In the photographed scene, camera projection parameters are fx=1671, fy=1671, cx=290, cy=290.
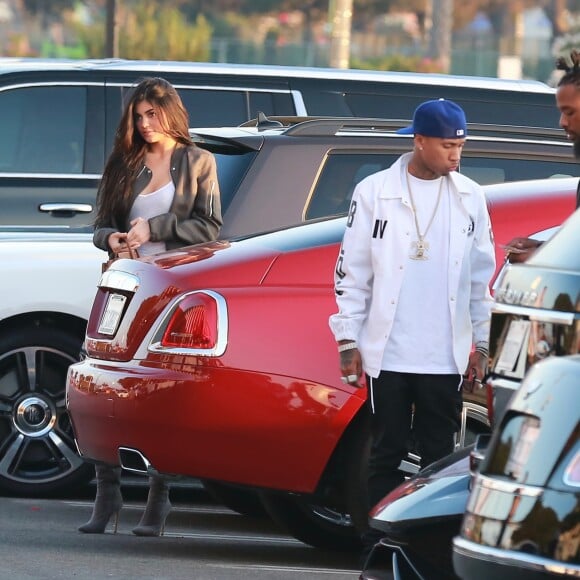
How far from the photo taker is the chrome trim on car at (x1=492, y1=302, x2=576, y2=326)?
139 inches

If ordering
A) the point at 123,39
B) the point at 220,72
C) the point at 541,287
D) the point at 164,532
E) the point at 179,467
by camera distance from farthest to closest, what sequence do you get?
the point at 123,39
the point at 220,72
the point at 164,532
the point at 179,467
the point at 541,287

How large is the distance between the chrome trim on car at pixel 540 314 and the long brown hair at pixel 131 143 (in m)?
3.68

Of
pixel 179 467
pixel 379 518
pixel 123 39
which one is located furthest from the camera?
pixel 123 39

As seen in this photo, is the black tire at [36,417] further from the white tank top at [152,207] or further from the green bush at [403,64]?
the green bush at [403,64]

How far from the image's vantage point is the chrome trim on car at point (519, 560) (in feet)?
10.6

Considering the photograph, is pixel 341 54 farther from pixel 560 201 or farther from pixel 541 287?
pixel 541 287

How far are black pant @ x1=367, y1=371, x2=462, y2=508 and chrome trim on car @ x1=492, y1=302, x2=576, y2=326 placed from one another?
1.77 m

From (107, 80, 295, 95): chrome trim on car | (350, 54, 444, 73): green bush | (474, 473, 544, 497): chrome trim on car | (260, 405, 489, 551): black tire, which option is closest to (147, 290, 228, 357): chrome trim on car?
(260, 405, 489, 551): black tire

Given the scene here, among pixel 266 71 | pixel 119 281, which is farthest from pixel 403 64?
pixel 119 281

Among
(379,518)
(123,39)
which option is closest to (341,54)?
(379,518)

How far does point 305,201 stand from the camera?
738 centimetres

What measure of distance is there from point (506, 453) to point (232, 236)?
4037mm

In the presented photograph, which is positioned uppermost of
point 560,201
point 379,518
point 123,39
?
point 560,201

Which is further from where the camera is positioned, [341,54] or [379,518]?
[341,54]
